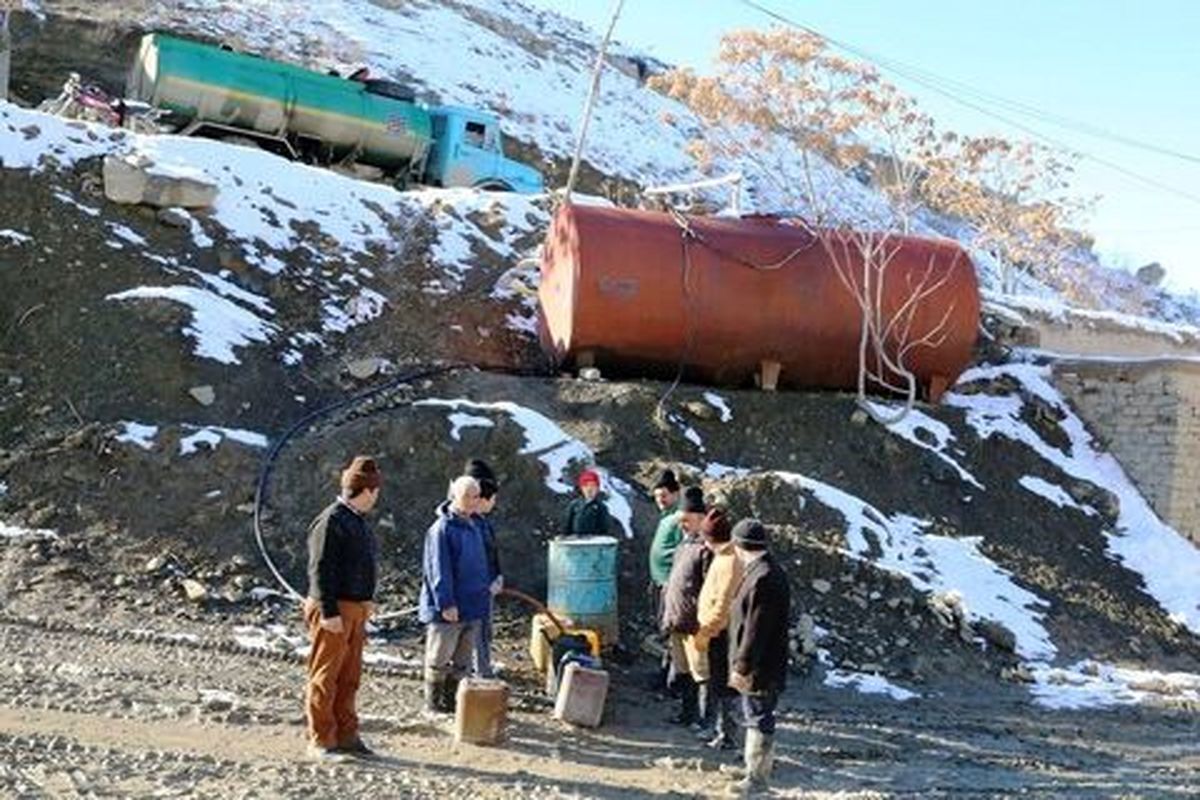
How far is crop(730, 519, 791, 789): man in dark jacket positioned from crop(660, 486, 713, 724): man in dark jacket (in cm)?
96

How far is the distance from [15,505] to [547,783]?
17.1ft

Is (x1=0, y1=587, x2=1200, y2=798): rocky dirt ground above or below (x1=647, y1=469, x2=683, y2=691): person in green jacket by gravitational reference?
below

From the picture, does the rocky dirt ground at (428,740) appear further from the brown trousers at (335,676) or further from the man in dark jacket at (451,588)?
the man in dark jacket at (451,588)

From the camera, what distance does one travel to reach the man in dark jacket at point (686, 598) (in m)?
7.32

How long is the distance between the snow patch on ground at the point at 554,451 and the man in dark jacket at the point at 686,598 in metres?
2.03

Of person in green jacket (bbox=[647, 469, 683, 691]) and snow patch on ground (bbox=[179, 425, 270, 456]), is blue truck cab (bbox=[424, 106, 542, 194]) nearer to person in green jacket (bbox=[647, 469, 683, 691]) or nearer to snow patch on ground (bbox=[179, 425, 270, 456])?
snow patch on ground (bbox=[179, 425, 270, 456])

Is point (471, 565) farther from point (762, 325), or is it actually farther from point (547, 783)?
point (762, 325)

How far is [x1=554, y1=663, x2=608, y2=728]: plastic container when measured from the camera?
7141 millimetres

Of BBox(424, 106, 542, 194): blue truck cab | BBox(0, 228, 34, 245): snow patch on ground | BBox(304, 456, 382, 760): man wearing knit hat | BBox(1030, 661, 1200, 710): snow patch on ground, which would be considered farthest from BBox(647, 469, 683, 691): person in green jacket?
BBox(424, 106, 542, 194): blue truck cab

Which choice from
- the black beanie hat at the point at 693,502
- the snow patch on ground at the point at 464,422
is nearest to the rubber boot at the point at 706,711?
the black beanie hat at the point at 693,502

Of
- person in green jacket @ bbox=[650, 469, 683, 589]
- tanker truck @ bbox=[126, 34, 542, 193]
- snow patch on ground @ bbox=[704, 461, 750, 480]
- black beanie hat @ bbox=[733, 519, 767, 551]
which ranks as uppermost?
tanker truck @ bbox=[126, 34, 542, 193]

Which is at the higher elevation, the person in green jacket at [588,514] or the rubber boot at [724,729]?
the person in green jacket at [588,514]

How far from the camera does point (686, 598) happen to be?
24.0 feet

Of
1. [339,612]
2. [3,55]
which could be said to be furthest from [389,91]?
[339,612]
